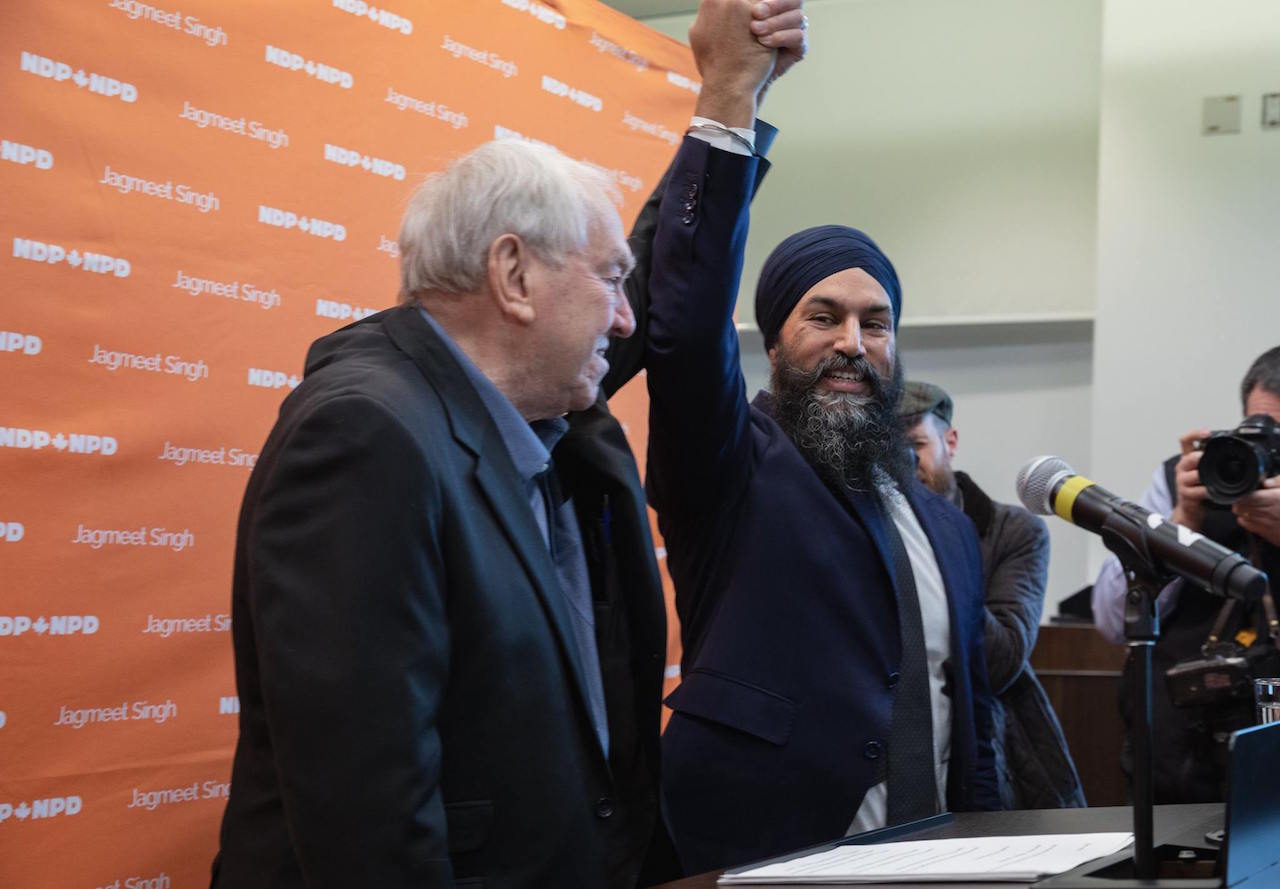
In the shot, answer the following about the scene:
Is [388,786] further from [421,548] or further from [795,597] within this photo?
[795,597]

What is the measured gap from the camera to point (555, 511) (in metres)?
1.64

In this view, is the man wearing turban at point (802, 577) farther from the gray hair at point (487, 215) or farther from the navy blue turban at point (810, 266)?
the gray hair at point (487, 215)

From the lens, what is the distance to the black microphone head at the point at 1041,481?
1.38m

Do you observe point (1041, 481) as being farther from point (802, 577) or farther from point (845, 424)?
point (845, 424)

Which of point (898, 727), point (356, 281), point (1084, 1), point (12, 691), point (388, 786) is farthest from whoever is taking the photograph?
point (1084, 1)

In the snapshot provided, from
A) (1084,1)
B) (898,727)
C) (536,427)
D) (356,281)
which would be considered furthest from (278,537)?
(1084,1)

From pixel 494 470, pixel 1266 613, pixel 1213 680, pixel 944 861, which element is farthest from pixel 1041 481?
pixel 1266 613

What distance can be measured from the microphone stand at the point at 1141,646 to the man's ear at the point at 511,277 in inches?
27.4

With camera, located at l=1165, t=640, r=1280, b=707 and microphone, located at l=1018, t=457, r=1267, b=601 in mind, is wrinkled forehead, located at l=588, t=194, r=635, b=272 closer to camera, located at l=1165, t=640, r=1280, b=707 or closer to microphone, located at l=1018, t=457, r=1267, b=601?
microphone, located at l=1018, t=457, r=1267, b=601

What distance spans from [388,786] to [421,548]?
233mm

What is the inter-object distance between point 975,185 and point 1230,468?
4.46 meters

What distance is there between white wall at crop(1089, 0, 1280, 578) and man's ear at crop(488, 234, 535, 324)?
176 inches

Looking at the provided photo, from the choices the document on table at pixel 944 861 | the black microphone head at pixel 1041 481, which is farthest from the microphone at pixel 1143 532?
the document on table at pixel 944 861

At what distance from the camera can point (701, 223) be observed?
6.25 ft
